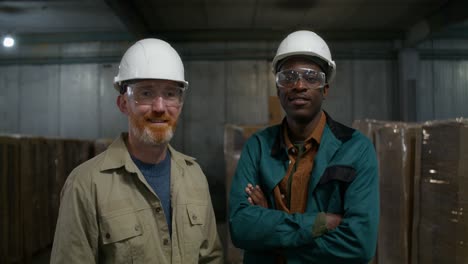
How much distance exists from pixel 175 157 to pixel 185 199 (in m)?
0.27

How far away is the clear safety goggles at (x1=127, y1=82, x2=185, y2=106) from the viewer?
181cm

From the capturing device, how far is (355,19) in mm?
6793

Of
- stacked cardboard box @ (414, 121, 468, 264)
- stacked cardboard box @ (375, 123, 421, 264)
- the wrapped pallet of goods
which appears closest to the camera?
stacked cardboard box @ (414, 121, 468, 264)

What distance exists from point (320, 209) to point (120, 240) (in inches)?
39.3

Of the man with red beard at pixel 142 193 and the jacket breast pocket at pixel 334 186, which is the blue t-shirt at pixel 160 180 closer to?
the man with red beard at pixel 142 193

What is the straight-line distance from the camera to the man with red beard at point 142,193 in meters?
1.62

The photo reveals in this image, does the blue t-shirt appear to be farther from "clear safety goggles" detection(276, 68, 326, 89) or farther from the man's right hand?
"clear safety goggles" detection(276, 68, 326, 89)

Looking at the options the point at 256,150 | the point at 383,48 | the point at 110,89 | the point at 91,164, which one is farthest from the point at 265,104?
the point at 91,164

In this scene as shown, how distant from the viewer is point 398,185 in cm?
302

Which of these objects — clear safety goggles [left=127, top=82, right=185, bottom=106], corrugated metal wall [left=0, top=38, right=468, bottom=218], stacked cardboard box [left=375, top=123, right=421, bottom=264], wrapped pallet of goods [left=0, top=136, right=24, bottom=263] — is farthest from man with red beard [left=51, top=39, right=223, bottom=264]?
corrugated metal wall [left=0, top=38, right=468, bottom=218]

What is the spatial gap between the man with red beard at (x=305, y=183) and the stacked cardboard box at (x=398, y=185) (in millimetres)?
1231

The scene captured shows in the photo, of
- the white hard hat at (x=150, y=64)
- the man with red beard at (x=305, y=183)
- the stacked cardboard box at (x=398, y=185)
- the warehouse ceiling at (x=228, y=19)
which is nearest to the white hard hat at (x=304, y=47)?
the man with red beard at (x=305, y=183)

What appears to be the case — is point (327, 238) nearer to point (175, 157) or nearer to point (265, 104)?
point (175, 157)

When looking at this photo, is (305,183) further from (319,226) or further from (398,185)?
(398,185)
